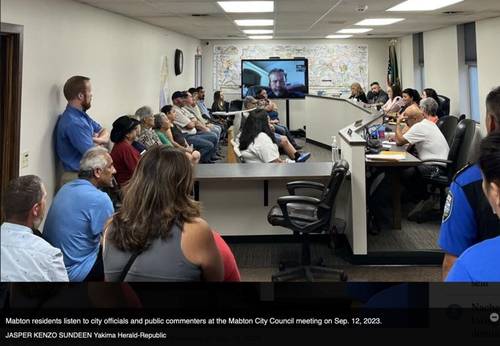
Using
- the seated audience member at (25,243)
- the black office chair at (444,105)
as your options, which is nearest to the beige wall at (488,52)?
the black office chair at (444,105)

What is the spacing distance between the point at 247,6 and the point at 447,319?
345cm

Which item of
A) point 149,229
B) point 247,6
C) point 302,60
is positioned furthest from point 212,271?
point 302,60

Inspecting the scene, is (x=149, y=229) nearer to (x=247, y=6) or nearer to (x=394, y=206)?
(x=394, y=206)

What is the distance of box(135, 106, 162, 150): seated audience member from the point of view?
286 cm

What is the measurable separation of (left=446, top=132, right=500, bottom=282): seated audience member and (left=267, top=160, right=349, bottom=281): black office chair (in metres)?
1.43

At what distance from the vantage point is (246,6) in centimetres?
376

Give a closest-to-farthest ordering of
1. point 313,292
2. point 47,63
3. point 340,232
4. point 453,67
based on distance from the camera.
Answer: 1. point 313,292
2. point 47,63
3. point 340,232
4. point 453,67

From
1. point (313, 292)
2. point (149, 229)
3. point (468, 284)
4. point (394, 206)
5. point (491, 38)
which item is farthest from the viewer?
point (491, 38)

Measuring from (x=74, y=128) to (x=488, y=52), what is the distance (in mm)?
3210

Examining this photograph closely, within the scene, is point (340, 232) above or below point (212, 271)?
below

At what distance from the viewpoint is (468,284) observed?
0.67m

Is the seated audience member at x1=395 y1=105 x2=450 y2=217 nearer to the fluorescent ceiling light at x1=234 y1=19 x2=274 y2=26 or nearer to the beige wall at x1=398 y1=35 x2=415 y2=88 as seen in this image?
the fluorescent ceiling light at x1=234 y1=19 x2=274 y2=26

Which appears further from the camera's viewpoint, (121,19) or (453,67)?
(453,67)

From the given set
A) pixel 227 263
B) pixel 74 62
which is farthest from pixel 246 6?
pixel 227 263
